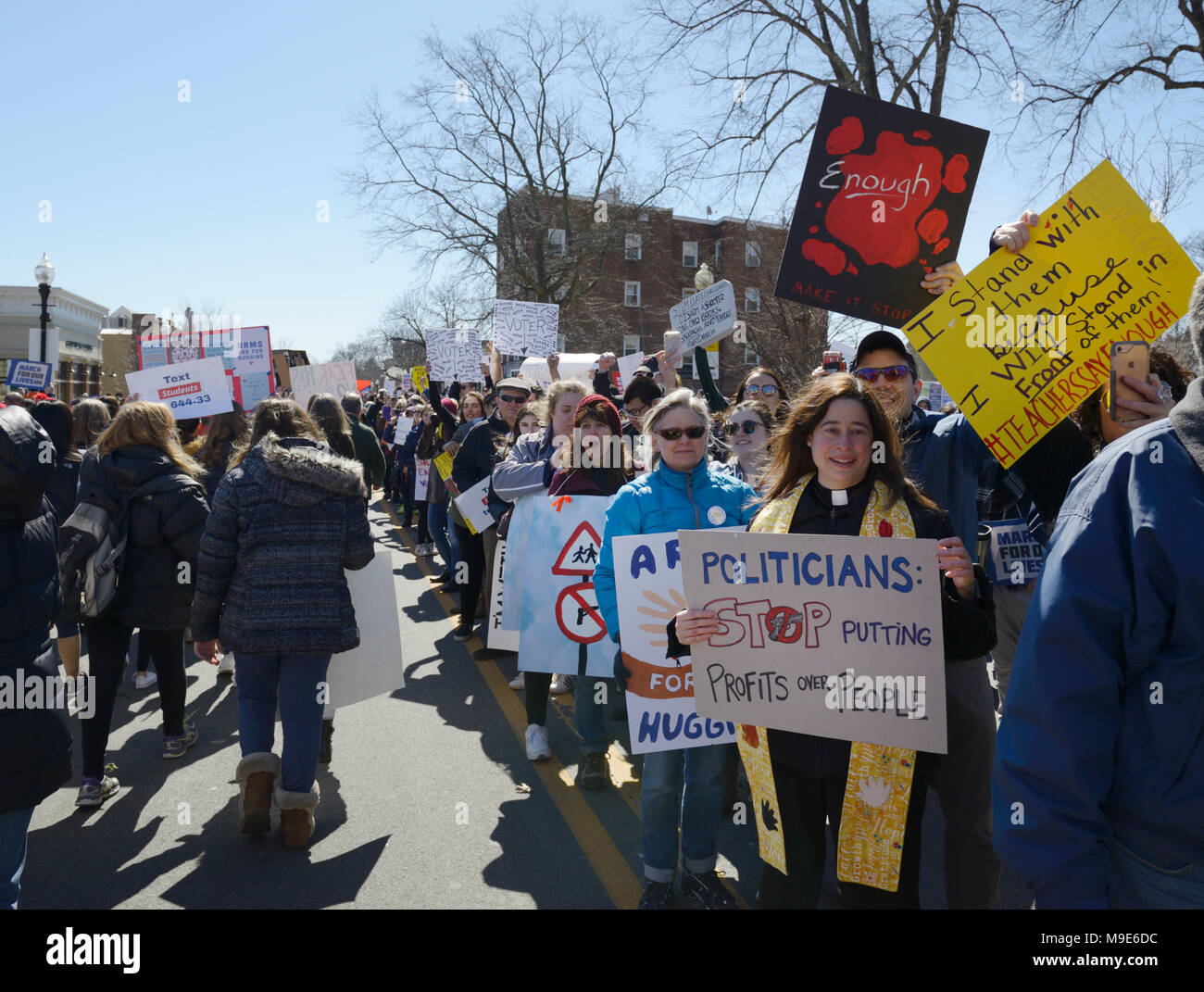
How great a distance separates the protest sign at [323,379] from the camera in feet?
44.2

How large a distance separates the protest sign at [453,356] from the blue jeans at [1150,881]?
1085 centimetres

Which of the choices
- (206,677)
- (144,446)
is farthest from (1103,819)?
(206,677)

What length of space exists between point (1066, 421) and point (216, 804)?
453 centimetres

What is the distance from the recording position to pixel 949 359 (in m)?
3.23

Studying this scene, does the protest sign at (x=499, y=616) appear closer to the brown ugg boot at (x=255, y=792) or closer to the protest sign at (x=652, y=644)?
the brown ugg boot at (x=255, y=792)

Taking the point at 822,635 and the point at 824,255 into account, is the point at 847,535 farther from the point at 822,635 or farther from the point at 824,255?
the point at 824,255

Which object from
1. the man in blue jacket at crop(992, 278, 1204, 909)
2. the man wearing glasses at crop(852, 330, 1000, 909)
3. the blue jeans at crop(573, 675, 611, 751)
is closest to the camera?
the man in blue jacket at crop(992, 278, 1204, 909)

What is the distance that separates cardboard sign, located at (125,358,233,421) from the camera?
7496 millimetres

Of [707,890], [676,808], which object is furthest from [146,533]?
[707,890]

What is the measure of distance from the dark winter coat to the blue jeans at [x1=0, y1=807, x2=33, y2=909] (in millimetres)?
1343

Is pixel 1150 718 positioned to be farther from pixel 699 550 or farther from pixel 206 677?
pixel 206 677

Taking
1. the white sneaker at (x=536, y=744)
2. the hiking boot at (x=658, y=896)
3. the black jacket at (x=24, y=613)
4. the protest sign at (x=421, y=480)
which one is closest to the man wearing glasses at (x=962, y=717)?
the hiking boot at (x=658, y=896)

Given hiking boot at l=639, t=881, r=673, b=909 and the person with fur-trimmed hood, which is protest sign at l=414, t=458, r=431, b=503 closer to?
the person with fur-trimmed hood

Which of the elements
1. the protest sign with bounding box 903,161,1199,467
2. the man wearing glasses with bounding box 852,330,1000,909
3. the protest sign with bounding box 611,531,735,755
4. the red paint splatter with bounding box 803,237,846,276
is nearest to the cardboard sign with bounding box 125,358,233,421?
the protest sign with bounding box 611,531,735,755
